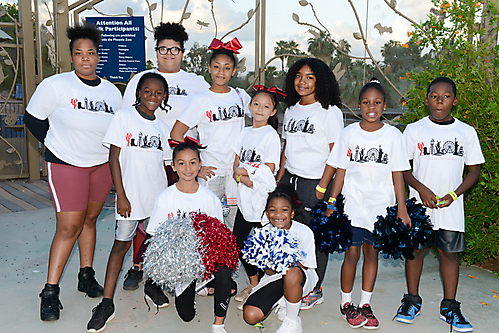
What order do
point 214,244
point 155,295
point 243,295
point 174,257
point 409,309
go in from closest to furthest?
point 174,257 → point 214,244 → point 409,309 → point 155,295 → point 243,295

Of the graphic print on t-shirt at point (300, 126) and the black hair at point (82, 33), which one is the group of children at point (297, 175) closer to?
the graphic print on t-shirt at point (300, 126)

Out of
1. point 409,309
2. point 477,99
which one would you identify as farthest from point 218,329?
point 477,99

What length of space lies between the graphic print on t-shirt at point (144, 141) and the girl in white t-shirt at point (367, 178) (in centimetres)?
132

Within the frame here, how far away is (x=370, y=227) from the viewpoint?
10.4 feet

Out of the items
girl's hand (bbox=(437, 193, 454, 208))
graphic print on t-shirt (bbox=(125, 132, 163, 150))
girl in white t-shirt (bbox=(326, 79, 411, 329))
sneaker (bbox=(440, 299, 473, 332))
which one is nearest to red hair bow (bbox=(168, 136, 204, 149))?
graphic print on t-shirt (bbox=(125, 132, 163, 150))

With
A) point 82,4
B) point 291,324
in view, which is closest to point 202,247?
point 291,324

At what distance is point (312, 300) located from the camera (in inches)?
140

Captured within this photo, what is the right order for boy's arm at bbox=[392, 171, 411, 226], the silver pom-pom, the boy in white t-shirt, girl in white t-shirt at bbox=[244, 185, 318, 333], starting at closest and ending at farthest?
the silver pom-pom → girl in white t-shirt at bbox=[244, 185, 318, 333] → boy's arm at bbox=[392, 171, 411, 226] → the boy in white t-shirt

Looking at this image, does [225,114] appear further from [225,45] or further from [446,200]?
[446,200]

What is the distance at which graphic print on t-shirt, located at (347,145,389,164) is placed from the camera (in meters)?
3.11

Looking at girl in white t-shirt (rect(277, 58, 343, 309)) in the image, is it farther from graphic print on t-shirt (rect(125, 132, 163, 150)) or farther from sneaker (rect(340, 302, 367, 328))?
graphic print on t-shirt (rect(125, 132, 163, 150))

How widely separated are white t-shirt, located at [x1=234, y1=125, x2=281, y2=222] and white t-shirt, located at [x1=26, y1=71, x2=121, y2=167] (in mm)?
1141

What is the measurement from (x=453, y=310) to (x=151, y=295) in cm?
233

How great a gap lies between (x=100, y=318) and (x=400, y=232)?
219 cm
